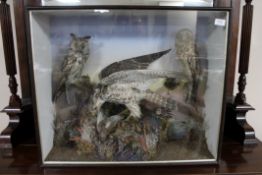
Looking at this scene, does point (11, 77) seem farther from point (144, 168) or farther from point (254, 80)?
point (254, 80)

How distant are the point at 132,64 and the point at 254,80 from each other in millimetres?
564

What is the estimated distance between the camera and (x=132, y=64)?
635 millimetres

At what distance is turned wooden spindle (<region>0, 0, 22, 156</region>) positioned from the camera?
2.23ft

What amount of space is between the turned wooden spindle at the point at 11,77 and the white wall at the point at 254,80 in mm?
214

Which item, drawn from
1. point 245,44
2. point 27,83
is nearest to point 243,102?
point 245,44

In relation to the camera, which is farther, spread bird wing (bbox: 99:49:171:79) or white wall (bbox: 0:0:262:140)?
white wall (bbox: 0:0:262:140)

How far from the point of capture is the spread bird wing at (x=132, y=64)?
63 cm

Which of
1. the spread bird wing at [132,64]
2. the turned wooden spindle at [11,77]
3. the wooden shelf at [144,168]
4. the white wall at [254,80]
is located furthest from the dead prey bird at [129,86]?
the white wall at [254,80]

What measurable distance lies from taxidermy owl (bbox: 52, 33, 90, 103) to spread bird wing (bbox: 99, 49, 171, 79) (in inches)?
2.4

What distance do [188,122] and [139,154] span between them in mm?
156

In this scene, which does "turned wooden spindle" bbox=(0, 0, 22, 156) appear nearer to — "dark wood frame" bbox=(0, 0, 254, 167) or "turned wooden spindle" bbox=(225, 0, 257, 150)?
"dark wood frame" bbox=(0, 0, 254, 167)

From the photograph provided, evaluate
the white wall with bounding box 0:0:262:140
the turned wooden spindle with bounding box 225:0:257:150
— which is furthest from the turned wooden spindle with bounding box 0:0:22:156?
the turned wooden spindle with bounding box 225:0:257:150

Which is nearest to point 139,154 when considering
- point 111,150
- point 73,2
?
point 111,150

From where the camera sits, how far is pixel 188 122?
656 mm
